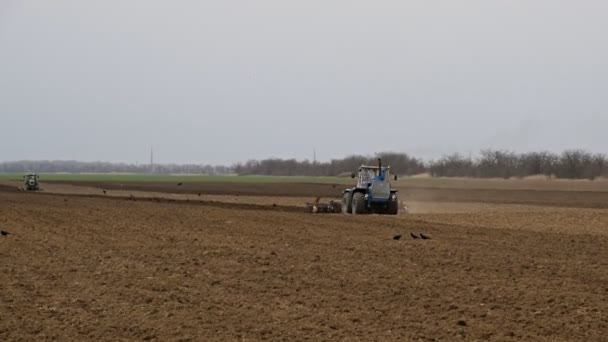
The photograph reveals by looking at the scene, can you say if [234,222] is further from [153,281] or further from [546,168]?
[546,168]

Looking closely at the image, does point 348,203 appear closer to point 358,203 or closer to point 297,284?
point 358,203

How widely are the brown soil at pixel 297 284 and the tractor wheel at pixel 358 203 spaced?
809 cm

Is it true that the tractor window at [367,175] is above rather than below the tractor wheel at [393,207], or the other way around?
above

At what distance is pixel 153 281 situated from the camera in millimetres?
13016

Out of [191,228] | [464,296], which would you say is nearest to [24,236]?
[191,228]

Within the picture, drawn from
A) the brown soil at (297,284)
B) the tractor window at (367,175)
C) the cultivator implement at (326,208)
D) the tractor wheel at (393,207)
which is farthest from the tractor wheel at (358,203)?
the brown soil at (297,284)

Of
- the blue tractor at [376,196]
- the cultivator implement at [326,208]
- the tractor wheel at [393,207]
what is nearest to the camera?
the blue tractor at [376,196]

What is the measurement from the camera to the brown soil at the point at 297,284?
9688 mm

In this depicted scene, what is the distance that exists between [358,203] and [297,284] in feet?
62.1

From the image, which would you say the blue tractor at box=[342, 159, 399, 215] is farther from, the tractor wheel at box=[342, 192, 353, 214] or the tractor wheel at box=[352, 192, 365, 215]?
the tractor wheel at box=[342, 192, 353, 214]

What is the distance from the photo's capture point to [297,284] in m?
12.8

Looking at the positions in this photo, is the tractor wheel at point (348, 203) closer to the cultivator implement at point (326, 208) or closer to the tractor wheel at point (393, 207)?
the cultivator implement at point (326, 208)

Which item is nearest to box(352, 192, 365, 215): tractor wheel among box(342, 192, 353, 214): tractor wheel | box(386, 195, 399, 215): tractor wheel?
box(342, 192, 353, 214): tractor wheel

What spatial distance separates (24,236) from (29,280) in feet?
24.6
